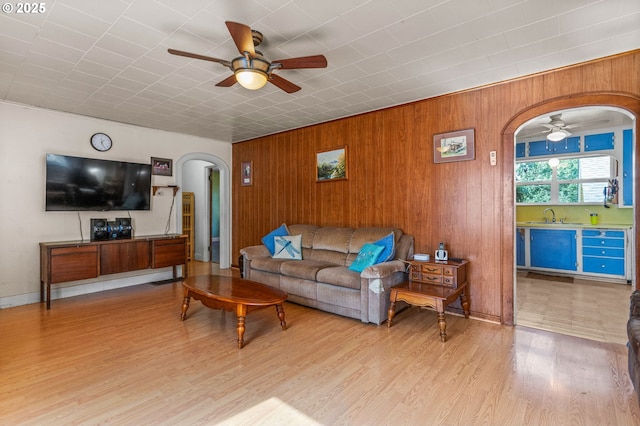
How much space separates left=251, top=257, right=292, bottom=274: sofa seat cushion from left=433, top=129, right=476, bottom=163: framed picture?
8.07 feet

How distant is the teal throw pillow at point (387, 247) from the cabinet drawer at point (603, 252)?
398 cm

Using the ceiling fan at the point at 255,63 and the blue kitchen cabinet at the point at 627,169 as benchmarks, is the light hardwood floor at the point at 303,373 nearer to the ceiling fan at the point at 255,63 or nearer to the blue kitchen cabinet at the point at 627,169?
the ceiling fan at the point at 255,63

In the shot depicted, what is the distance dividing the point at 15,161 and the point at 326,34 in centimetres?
446

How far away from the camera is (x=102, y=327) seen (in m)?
3.38

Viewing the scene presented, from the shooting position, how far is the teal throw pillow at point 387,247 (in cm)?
377

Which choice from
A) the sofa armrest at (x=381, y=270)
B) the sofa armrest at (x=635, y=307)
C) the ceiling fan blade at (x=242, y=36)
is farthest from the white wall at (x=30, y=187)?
the sofa armrest at (x=635, y=307)

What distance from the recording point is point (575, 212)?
601 cm

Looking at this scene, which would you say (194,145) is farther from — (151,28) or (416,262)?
(416,262)

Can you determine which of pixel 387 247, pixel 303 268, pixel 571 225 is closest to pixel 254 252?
pixel 303 268

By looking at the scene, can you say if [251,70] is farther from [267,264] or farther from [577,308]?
[577,308]

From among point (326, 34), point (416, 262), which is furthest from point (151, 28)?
point (416, 262)

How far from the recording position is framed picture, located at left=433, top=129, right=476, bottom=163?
3.70 meters

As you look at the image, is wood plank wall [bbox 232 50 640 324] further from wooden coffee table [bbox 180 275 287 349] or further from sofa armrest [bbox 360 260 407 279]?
wooden coffee table [bbox 180 275 287 349]

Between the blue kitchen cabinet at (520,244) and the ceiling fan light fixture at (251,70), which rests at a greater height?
the ceiling fan light fixture at (251,70)
